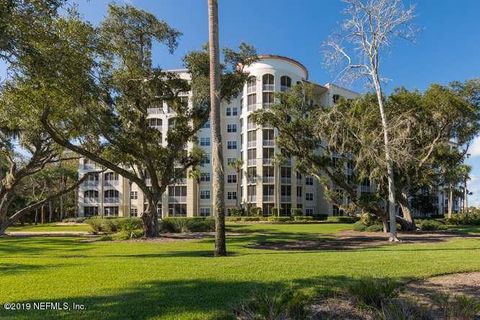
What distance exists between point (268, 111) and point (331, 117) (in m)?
4.73

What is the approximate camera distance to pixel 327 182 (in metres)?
33.2

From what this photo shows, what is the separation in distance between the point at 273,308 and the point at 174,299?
2.12 m

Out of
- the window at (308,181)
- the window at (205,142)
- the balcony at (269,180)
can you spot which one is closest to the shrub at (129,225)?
the balcony at (269,180)

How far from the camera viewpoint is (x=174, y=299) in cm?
758

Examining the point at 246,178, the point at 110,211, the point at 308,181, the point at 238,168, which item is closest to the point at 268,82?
the point at 238,168

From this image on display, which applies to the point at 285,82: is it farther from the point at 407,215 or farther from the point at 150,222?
the point at 150,222

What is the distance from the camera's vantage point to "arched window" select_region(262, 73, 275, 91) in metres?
64.0

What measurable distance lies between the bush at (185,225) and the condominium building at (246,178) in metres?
27.6

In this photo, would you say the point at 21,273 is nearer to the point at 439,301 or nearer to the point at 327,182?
the point at 439,301

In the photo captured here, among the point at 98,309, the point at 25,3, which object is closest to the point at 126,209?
the point at 25,3

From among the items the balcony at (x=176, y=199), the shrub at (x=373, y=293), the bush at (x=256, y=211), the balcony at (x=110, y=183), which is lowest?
the bush at (x=256, y=211)

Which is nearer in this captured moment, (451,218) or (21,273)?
(21,273)

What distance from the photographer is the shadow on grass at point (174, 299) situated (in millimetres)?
6574

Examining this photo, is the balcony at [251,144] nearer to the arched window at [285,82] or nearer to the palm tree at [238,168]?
the palm tree at [238,168]
